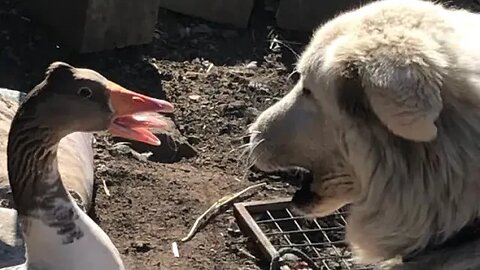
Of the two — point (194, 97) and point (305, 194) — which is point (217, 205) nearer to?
point (194, 97)

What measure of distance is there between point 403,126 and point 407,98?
7cm

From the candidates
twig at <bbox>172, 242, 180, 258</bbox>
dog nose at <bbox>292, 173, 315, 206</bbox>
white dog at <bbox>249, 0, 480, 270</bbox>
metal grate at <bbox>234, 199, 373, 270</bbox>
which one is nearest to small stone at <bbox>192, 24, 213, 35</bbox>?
metal grate at <bbox>234, 199, 373, 270</bbox>

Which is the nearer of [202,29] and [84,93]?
[84,93]

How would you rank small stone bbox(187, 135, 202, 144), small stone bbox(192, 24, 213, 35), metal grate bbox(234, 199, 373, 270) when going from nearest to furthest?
metal grate bbox(234, 199, 373, 270) < small stone bbox(187, 135, 202, 144) < small stone bbox(192, 24, 213, 35)

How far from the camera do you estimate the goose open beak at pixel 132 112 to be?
358cm

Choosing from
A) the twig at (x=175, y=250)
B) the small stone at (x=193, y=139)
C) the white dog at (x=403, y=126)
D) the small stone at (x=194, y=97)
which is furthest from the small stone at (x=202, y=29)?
the white dog at (x=403, y=126)

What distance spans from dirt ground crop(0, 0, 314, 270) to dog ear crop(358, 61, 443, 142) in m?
2.16

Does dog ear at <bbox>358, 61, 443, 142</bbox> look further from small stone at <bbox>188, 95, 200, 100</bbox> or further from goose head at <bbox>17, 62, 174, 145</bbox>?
small stone at <bbox>188, 95, 200, 100</bbox>

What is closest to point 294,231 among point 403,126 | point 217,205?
point 217,205

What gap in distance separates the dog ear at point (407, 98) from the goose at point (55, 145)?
1.11 metres

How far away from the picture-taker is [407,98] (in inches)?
102

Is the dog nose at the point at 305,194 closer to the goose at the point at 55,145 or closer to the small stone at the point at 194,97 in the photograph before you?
the goose at the point at 55,145

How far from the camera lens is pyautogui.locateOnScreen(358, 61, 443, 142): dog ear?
2.59 metres

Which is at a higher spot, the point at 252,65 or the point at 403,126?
the point at 403,126
